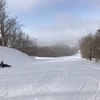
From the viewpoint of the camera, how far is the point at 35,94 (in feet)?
31.4

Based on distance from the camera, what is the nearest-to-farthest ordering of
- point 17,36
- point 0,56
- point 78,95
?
point 78,95, point 0,56, point 17,36

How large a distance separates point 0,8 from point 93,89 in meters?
43.3

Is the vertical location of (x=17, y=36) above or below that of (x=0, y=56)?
above

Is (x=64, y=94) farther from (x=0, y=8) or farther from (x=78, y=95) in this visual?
(x=0, y=8)

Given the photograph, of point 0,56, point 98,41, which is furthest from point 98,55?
point 0,56

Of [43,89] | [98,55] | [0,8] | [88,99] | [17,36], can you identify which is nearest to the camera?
[88,99]

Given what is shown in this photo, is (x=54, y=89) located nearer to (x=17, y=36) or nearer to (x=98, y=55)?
(x=98, y=55)

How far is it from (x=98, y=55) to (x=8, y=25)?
21.1 metres

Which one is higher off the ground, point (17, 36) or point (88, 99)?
point (17, 36)

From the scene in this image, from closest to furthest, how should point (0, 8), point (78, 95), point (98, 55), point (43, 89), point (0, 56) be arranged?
point (78, 95) → point (43, 89) → point (0, 56) → point (98, 55) → point (0, 8)

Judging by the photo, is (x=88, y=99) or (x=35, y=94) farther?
(x=35, y=94)

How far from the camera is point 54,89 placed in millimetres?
10656

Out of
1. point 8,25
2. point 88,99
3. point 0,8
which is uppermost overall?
point 0,8

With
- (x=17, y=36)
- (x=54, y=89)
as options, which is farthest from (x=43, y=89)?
(x=17, y=36)
